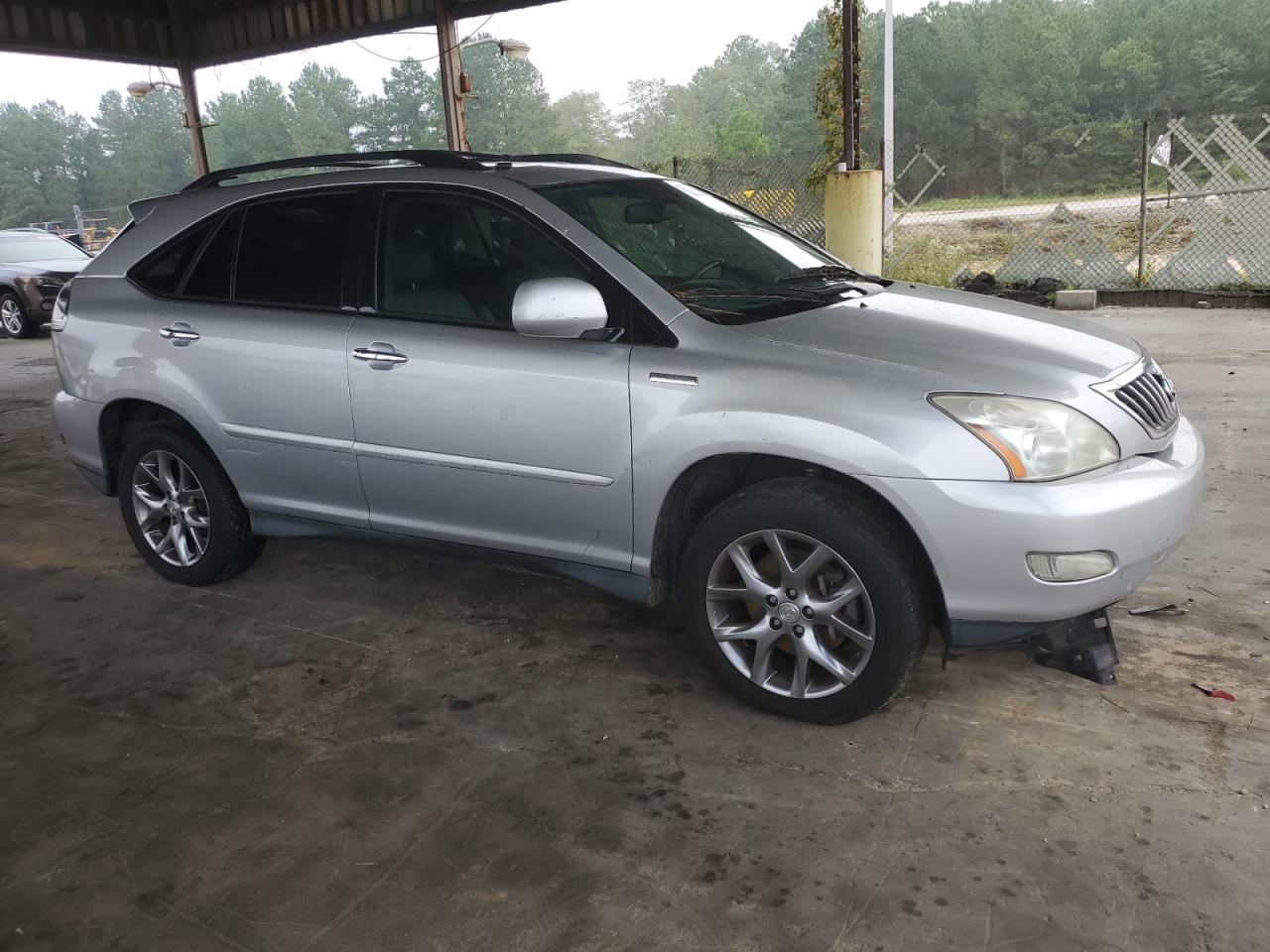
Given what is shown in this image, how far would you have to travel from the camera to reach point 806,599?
2898 millimetres

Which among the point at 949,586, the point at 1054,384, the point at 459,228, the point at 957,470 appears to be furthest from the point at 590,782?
the point at 459,228

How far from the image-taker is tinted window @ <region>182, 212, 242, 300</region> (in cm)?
394

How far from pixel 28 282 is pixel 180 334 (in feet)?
39.6

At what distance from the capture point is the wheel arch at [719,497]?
2.81 meters

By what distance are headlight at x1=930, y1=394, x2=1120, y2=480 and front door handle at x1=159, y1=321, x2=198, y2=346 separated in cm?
282

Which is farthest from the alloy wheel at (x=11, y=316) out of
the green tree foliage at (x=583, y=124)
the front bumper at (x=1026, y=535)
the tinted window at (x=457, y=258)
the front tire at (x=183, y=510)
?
the green tree foliage at (x=583, y=124)

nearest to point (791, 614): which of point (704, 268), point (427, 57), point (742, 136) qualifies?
point (704, 268)

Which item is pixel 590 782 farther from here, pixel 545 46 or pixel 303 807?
pixel 545 46

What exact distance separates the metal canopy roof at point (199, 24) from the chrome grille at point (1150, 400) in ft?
39.1

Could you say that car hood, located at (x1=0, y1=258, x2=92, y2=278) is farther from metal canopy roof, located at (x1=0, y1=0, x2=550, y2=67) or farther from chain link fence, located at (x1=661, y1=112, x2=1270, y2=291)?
chain link fence, located at (x1=661, y1=112, x2=1270, y2=291)

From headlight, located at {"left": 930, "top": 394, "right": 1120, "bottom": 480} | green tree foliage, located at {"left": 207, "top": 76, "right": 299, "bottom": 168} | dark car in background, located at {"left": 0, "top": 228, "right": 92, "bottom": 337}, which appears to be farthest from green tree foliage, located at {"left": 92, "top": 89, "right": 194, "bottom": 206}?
headlight, located at {"left": 930, "top": 394, "right": 1120, "bottom": 480}

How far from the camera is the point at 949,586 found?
2711 millimetres

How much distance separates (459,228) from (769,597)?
1.67m

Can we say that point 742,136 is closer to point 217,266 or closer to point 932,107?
point 932,107
